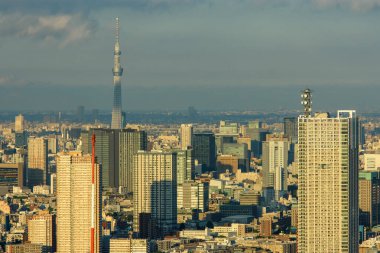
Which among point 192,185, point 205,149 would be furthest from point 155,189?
point 205,149

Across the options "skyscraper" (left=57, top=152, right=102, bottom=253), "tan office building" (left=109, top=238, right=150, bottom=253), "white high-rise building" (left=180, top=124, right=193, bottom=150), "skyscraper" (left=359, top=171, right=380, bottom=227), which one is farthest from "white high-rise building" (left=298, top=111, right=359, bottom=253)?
"white high-rise building" (left=180, top=124, right=193, bottom=150)

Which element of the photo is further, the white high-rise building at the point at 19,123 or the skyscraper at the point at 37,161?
the white high-rise building at the point at 19,123

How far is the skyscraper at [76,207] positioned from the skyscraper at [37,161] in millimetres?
19275

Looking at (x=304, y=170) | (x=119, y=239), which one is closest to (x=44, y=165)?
(x=119, y=239)

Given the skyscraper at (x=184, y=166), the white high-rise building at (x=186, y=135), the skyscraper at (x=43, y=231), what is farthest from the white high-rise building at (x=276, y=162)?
the skyscraper at (x=43, y=231)

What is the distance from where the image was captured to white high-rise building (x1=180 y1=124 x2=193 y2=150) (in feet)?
273

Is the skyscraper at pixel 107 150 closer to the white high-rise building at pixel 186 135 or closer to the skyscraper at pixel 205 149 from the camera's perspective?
the skyscraper at pixel 205 149

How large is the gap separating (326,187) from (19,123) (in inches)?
1557

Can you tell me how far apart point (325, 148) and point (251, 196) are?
2683 centimetres

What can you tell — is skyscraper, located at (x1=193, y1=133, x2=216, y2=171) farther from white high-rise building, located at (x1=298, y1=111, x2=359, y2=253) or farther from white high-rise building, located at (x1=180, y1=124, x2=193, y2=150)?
white high-rise building, located at (x1=298, y1=111, x2=359, y2=253)

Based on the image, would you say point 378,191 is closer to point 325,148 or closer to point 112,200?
point 112,200

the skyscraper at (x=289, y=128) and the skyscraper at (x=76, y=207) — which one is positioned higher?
the skyscraper at (x=289, y=128)

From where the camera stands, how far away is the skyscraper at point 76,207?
51750 mm

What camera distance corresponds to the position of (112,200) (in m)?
66.9
